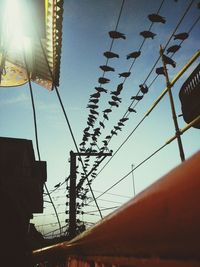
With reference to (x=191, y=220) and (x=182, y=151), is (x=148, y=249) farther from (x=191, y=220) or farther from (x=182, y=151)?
(x=182, y=151)

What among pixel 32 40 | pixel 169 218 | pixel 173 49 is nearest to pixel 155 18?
pixel 173 49

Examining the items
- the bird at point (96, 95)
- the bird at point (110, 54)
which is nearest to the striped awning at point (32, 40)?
the bird at point (110, 54)

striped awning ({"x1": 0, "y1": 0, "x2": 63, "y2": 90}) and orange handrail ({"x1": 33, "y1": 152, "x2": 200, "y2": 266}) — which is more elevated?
striped awning ({"x1": 0, "y1": 0, "x2": 63, "y2": 90})

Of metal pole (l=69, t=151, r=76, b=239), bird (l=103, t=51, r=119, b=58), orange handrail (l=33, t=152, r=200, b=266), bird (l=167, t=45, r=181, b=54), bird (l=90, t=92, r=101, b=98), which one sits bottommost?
orange handrail (l=33, t=152, r=200, b=266)

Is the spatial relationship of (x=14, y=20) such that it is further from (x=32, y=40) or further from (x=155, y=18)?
(x=155, y=18)

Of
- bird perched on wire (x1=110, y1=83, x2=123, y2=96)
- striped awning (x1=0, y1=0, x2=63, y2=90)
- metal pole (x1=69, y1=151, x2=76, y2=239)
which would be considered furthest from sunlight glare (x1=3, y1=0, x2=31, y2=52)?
metal pole (x1=69, y1=151, x2=76, y2=239)

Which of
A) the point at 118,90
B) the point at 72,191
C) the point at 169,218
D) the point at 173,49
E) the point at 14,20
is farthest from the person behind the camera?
the point at 72,191

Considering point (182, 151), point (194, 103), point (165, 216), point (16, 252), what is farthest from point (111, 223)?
point (16, 252)

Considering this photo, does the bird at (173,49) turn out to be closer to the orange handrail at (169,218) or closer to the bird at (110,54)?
the bird at (110,54)

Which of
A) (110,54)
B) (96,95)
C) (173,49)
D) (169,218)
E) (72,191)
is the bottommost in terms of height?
(169,218)

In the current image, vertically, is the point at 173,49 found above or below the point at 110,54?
below

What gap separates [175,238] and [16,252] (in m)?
7.57

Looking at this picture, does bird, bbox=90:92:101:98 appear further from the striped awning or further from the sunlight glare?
the sunlight glare

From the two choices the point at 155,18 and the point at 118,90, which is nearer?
the point at 155,18
